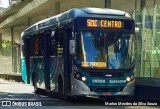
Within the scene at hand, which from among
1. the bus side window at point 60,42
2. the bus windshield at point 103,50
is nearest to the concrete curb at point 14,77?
the bus side window at point 60,42

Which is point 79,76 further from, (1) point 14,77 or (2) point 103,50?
(1) point 14,77

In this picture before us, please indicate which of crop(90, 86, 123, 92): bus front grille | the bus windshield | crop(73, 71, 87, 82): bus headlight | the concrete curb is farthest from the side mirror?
the concrete curb

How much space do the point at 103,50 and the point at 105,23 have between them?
984 millimetres

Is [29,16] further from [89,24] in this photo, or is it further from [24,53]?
[89,24]

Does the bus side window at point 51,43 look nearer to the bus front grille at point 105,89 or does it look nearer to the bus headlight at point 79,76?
the bus headlight at point 79,76

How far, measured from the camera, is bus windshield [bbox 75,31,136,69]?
1614 centimetres

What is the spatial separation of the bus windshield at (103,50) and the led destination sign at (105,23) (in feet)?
0.84

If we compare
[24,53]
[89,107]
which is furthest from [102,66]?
[24,53]

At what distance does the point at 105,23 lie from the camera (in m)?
16.6

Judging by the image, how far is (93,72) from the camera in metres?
16.2

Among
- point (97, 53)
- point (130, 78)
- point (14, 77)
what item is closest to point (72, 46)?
point (97, 53)

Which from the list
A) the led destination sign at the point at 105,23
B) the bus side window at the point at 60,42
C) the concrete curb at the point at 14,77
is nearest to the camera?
the led destination sign at the point at 105,23

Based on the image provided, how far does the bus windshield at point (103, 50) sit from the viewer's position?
53.0 ft

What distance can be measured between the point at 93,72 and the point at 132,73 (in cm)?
144
